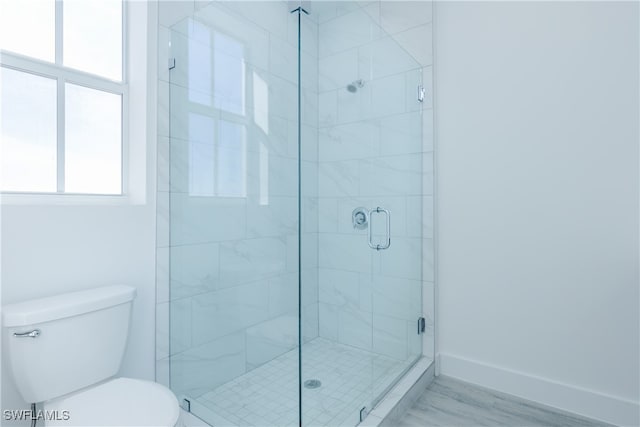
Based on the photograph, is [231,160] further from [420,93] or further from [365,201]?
[420,93]

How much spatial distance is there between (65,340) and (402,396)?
150cm

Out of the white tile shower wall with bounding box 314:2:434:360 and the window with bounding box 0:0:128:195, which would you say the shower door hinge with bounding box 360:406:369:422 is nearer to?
the white tile shower wall with bounding box 314:2:434:360

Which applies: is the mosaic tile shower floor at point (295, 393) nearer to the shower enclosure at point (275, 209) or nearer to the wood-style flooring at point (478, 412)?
the shower enclosure at point (275, 209)

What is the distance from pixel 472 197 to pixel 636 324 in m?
0.96

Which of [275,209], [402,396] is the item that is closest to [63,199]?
[275,209]

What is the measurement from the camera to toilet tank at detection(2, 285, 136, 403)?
1.17m

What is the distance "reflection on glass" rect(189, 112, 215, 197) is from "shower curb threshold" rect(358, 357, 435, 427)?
130 cm

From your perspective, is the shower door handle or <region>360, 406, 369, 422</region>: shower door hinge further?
the shower door handle

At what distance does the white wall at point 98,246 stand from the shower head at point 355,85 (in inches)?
41.1

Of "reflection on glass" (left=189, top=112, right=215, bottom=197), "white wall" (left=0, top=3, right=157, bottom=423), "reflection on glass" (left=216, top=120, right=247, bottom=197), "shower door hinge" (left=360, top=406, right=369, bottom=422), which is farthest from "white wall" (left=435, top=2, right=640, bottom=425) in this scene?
"white wall" (left=0, top=3, right=157, bottom=423)

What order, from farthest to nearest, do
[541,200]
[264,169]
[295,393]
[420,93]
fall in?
[420,93] < [541,200] < [264,169] < [295,393]

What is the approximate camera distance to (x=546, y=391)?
1831mm

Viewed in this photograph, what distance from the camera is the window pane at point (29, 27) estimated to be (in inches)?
57.1

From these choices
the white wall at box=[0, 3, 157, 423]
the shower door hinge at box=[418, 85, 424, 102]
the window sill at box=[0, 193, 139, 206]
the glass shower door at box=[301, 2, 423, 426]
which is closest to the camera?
the white wall at box=[0, 3, 157, 423]
